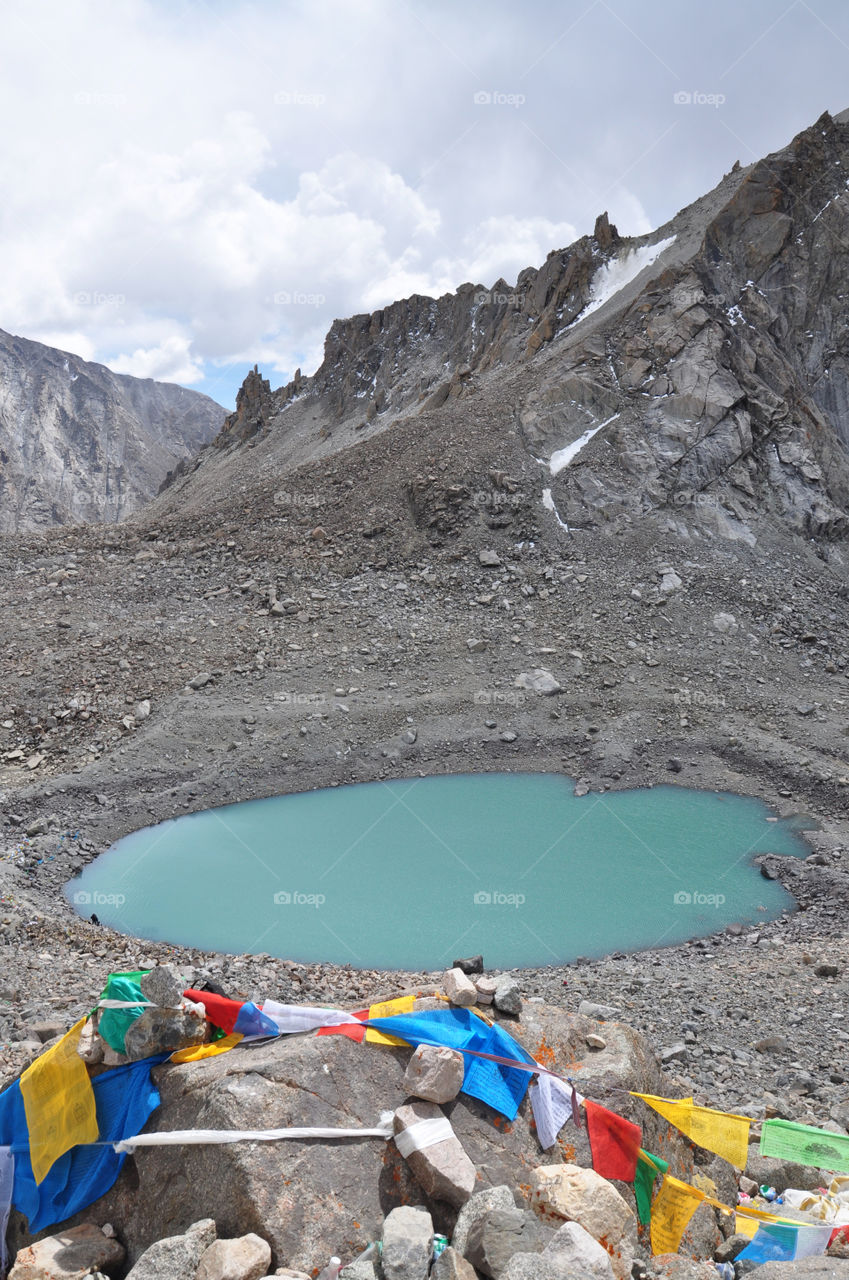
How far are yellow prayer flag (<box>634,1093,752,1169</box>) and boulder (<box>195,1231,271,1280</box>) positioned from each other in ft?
9.34

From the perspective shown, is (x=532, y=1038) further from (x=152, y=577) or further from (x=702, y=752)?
(x=152, y=577)

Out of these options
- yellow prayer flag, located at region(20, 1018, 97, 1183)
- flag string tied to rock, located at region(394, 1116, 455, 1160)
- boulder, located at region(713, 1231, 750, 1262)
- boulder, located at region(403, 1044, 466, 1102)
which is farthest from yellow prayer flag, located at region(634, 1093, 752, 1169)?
yellow prayer flag, located at region(20, 1018, 97, 1183)

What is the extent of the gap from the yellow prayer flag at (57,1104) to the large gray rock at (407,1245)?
6.70 feet

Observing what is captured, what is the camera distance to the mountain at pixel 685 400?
29234 mm

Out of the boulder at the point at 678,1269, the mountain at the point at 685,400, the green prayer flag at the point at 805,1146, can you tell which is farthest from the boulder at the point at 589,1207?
the mountain at the point at 685,400

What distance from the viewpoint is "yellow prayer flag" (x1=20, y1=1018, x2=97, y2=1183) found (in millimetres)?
4605

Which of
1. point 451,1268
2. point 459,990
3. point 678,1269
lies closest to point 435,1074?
point 459,990

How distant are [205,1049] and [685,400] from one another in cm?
3062

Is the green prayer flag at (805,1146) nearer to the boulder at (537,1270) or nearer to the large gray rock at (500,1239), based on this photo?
the large gray rock at (500,1239)

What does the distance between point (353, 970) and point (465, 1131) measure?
21.5ft

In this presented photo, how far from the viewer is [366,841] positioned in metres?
16.6

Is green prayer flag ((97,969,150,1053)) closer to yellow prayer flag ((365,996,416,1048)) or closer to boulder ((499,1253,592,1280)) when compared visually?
yellow prayer flag ((365,996,416,1048))

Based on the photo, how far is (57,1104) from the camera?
477 cm

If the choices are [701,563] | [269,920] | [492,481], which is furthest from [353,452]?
[269,920]
